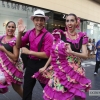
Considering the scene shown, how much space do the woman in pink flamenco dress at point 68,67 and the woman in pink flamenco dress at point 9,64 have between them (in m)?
0.96

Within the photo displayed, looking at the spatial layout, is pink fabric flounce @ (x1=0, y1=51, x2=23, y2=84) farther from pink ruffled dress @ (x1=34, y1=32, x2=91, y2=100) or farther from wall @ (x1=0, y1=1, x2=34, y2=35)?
wall @ (x1=0, y1=1, x2=34, y2=35)

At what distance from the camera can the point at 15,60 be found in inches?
133

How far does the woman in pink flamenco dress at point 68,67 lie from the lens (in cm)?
246

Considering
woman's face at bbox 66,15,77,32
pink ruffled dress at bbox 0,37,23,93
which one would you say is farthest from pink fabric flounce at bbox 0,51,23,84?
woman's face at bbox 66,15,77,32

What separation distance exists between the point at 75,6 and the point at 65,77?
48.1ft

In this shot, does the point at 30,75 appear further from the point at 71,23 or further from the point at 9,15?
the point at 9,15

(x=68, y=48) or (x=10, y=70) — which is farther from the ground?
(x=68, y=48)

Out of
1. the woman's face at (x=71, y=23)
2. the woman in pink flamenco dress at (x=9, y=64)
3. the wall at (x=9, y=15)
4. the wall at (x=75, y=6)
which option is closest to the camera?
the woman's face at (x=71, y=23)

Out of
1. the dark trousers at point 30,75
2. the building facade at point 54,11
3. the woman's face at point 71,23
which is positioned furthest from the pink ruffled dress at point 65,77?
the building facade at point 54,11

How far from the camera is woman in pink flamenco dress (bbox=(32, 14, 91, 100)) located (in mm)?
2461

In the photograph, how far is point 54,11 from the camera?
14.0m

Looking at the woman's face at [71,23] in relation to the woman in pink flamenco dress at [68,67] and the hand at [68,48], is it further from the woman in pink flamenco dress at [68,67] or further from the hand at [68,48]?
the hand at [68,48]

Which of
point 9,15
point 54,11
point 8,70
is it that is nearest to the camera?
point 8,70

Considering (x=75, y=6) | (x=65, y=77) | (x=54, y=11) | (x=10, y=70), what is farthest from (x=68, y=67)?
(x=75, y=6)
